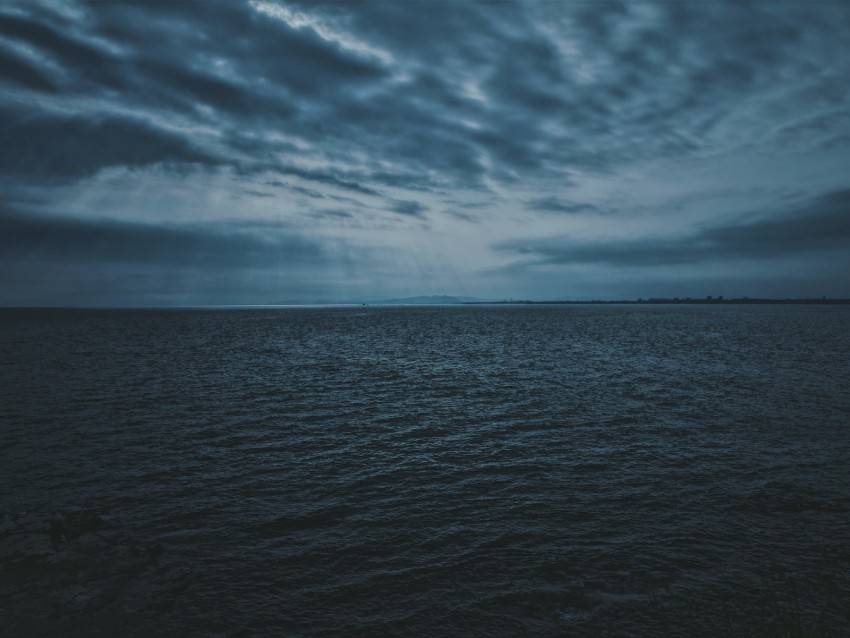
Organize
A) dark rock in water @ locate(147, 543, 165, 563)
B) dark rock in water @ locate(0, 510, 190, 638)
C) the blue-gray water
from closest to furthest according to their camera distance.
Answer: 1. dark rock in water @ locate(0, 510, 190, 638)
2. the blue-gray water
3. dark rock in water @ locate(147, 543, 165, 563)

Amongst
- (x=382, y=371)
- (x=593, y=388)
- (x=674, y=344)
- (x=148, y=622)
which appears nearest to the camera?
(x=148, y=622)

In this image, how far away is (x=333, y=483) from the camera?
2353 centimetres

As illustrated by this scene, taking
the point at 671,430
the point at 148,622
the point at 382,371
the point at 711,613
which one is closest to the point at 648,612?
the point at 711,613

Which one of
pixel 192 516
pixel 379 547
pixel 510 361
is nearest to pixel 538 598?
pixel 379 547

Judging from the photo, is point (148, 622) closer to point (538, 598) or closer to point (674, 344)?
point (538, 598)

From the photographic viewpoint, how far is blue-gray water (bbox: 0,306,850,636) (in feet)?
45.6

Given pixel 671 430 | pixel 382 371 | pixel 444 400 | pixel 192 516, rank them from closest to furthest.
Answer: pixel 192 516 → pixel 671 430 → pixel 444 400 → pixel 382 371

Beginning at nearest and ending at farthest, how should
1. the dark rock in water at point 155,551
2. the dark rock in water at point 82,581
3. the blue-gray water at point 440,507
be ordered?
the dark rock in water at point 82,581 < the blue-gray water at point 440,507 < the dark rock in water at point 155,551

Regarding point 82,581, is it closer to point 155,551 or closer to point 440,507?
point 155,551

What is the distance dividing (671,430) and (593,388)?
15.5 meters

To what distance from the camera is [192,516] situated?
20078mm

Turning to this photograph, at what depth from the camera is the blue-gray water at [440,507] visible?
13.9 m

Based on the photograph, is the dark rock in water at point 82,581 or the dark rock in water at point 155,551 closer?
the dark rock in water at point 82,581

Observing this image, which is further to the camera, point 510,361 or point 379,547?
point 510,361
